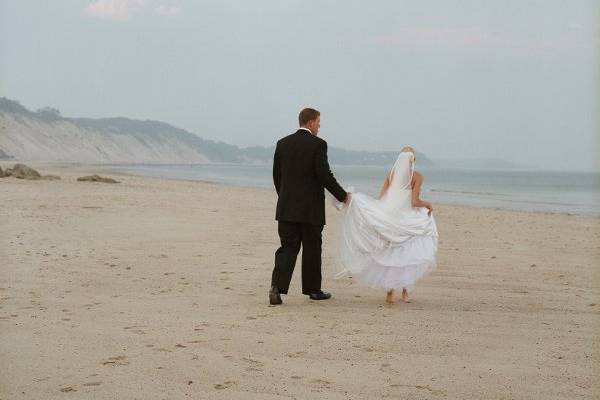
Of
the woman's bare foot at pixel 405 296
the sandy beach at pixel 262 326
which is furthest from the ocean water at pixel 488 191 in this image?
the woman's bare foot at pixel 405 296

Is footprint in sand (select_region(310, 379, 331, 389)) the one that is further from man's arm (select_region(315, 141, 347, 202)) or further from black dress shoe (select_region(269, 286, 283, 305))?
man's arm (select_region(315, 141, 347, 202))

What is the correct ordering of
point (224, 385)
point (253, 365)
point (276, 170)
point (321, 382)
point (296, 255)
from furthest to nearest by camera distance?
point (276, 170) < point (296, 255) < point (253, 365) < point (321, 382) < point (224, 385)

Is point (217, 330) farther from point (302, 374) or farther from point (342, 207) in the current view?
point (342, 207)

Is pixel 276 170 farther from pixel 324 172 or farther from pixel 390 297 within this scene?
pixel 390 297

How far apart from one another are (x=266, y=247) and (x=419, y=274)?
4.84 meters

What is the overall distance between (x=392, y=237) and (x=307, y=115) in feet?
4.92

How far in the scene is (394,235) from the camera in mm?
7633

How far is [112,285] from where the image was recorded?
830cm

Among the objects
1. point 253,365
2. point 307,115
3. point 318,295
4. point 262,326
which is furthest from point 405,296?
point 253,365

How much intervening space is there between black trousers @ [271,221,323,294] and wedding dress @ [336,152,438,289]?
361mm

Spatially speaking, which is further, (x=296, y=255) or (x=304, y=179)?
(x=296, y=255)

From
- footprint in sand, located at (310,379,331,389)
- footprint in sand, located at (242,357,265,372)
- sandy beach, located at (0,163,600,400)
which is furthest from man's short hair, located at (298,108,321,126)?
footprint in sand, located at (310,379,331,389)

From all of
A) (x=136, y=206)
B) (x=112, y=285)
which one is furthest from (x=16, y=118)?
(x=112, y=285)

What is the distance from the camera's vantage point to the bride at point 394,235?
762 cm
